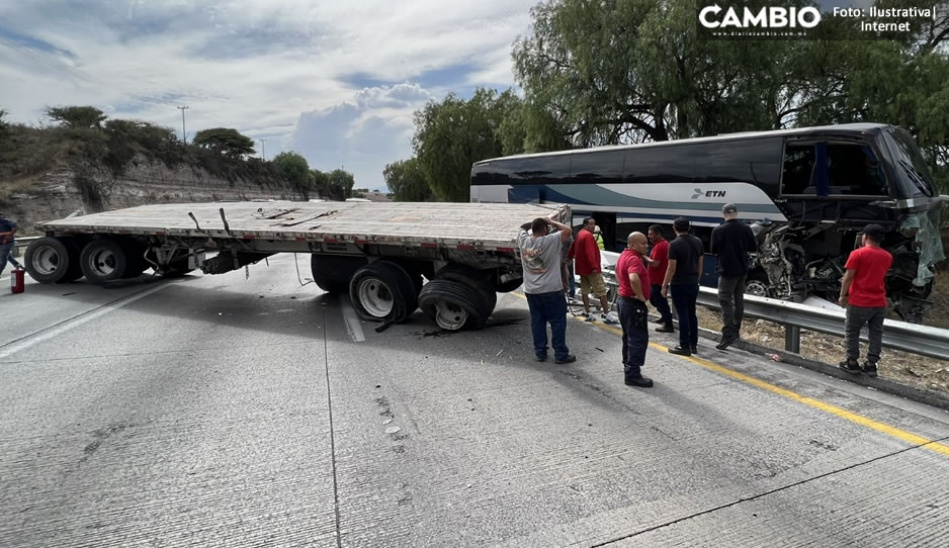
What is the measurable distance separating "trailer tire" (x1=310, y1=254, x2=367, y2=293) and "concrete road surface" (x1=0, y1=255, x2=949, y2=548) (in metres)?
2.80

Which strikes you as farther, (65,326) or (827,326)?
(65,326)

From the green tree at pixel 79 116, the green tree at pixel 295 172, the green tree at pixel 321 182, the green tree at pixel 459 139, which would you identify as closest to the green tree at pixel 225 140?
the green tree at pixel 295 172

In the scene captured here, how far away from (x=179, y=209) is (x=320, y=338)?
6865mm

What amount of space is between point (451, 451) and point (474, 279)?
11.6 ft

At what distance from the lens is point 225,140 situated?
7506 centimetres

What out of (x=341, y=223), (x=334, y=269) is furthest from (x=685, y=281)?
(x=334, y=269)

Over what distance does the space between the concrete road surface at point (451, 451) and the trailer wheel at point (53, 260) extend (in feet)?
20.4

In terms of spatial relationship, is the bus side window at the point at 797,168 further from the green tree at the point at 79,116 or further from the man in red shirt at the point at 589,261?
the green tree at the point at 79,116

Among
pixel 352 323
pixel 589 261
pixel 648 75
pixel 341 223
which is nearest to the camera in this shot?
pixel 589 261

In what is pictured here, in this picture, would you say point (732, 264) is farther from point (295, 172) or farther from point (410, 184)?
point (295, 172)

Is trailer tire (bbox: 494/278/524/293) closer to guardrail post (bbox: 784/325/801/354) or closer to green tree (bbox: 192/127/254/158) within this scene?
guardrail post (bbox: 784/325/801/354)

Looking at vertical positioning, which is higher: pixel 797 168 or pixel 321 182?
pixel 321 182

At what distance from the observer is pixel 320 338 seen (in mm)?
7047

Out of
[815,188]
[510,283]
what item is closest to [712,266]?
[815,188]
